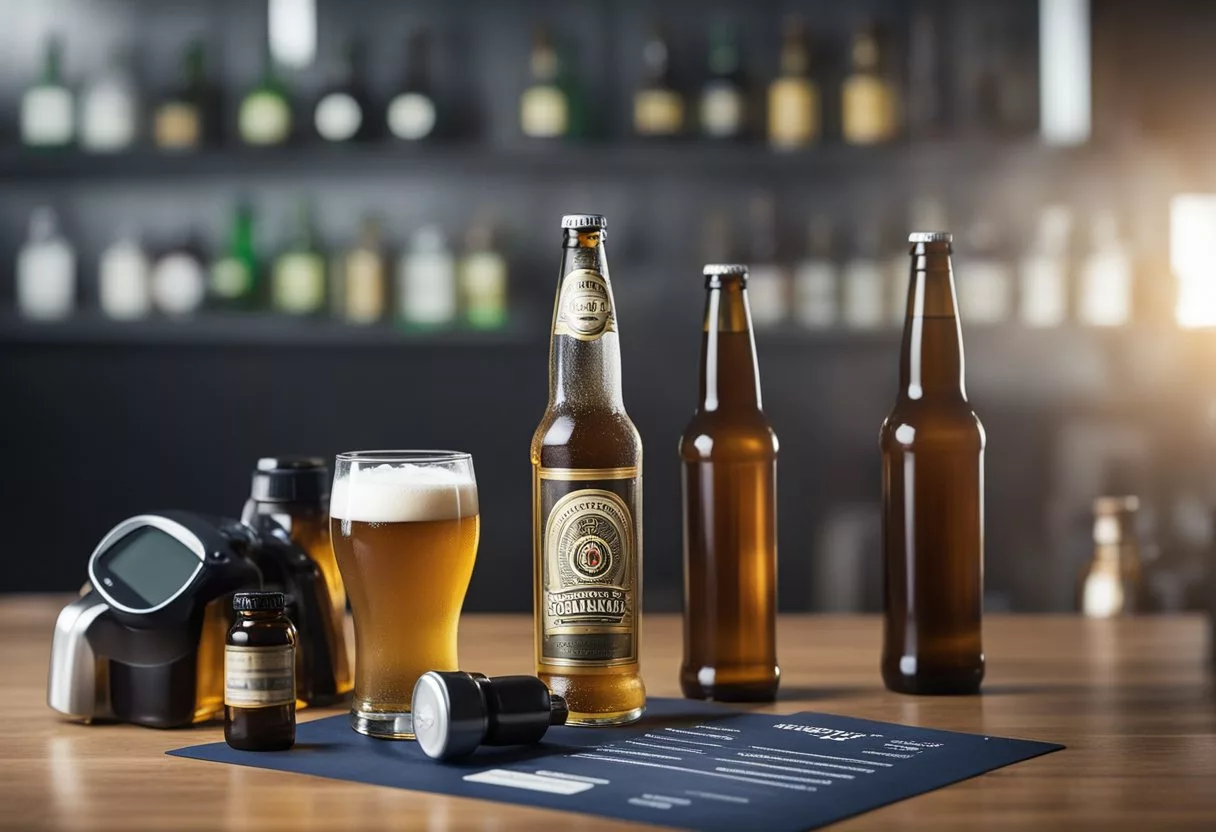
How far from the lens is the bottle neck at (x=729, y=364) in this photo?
113 cm

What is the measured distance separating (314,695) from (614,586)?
0.27 meters

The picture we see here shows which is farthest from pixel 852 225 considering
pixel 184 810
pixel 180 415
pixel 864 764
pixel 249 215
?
pixel 184 810

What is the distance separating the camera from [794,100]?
2.75m

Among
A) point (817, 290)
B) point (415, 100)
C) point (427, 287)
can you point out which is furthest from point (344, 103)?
point (817, 290)

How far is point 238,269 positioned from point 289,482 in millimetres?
1791

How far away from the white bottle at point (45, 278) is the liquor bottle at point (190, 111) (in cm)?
30

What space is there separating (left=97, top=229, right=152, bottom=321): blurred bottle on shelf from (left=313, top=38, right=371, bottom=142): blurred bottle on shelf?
1.43 feet

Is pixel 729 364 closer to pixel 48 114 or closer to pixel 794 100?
pixel 794 100

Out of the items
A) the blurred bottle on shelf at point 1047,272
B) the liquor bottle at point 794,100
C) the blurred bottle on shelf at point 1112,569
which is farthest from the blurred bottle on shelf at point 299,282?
the blurred bottle on shelf at point 1112,569

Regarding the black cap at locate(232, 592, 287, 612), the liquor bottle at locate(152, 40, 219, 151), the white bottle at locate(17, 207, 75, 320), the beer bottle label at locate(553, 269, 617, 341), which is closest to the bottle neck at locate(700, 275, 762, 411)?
the beer bottle label at locate(553, 269, 617, 341)

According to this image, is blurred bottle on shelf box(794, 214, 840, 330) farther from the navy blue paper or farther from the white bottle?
the navy blue paper

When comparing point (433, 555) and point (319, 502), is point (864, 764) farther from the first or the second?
point (319, 502)

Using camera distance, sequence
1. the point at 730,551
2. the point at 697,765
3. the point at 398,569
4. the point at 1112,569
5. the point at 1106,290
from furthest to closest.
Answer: the point at 1106,290 < the point at 1112,569 < the point at 730,551 < the point at 398,569 < the point at 697,765

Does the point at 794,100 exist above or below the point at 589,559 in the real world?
above
